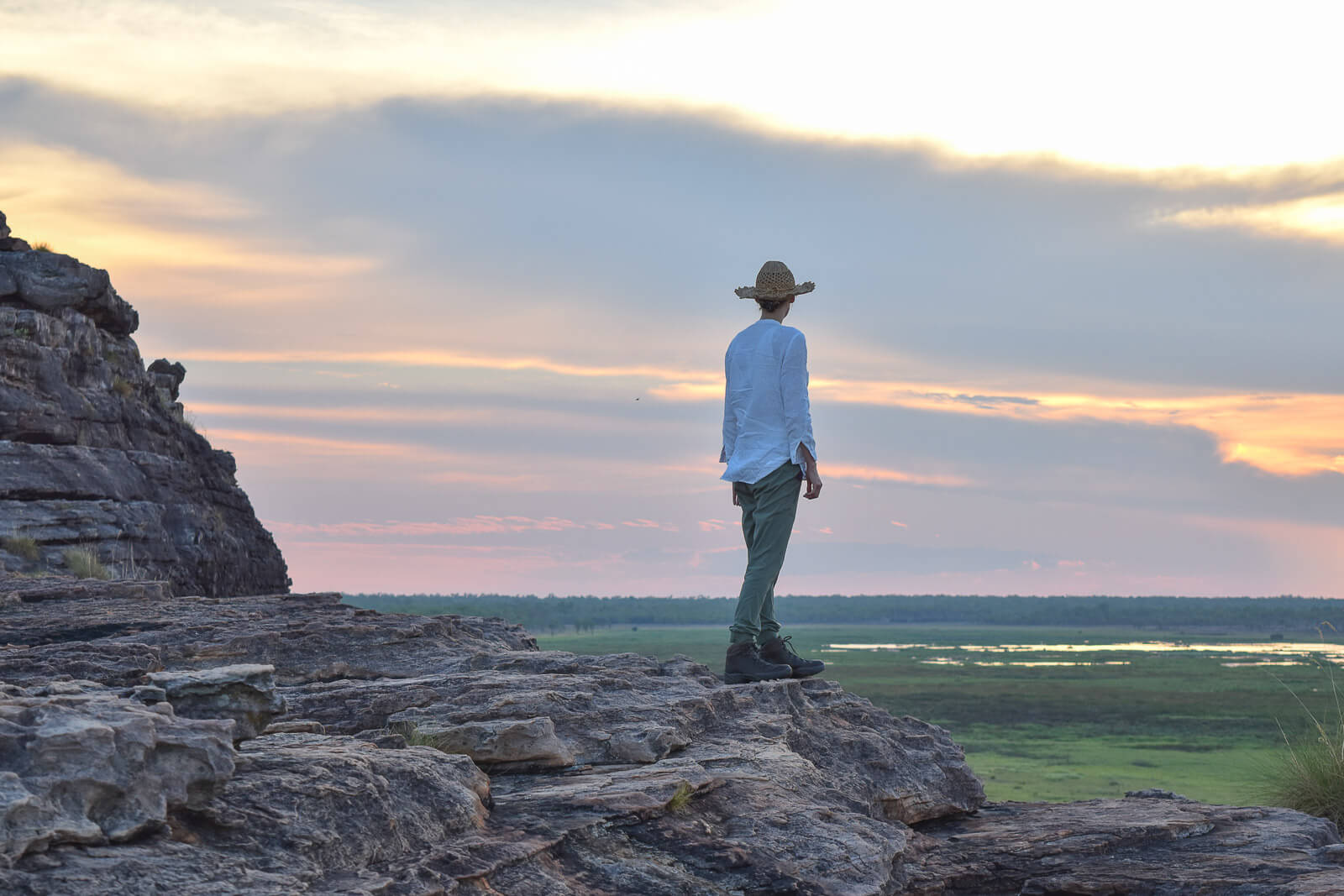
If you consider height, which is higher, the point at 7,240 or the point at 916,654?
the point at 7,240

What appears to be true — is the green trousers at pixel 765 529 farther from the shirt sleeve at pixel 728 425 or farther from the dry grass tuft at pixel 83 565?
the dry grass tuft at pixel 83 565

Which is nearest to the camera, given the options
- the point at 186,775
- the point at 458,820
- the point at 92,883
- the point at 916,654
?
the point at 92,883

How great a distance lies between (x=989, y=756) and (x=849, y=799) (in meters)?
47.2

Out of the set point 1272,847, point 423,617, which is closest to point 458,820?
point 423,617

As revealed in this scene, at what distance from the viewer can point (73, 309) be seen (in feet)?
67.5

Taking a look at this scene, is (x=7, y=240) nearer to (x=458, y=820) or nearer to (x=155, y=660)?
(x=155, y=660)

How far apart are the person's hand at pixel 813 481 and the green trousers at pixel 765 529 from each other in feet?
0.40

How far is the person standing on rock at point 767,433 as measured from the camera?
9.41 meters

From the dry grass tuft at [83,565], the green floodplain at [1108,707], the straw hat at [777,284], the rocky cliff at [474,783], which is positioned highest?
the straw hat at [777,284]

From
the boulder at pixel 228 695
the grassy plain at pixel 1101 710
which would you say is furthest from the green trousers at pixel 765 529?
the grassy plain at pixel 1101 710

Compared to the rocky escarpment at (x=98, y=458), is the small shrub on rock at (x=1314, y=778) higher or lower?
lower

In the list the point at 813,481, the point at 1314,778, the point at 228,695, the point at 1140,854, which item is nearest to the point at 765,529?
the point at 813,481

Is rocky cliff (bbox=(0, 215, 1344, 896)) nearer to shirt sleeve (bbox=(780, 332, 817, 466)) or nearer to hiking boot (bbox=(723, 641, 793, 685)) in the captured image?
hiking boot (bbox=(723, 641, 793, 685))

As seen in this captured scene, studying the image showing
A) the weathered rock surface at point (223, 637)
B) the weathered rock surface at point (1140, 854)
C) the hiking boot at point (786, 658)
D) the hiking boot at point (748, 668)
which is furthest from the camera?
the hiking boot at point (786, 658)
